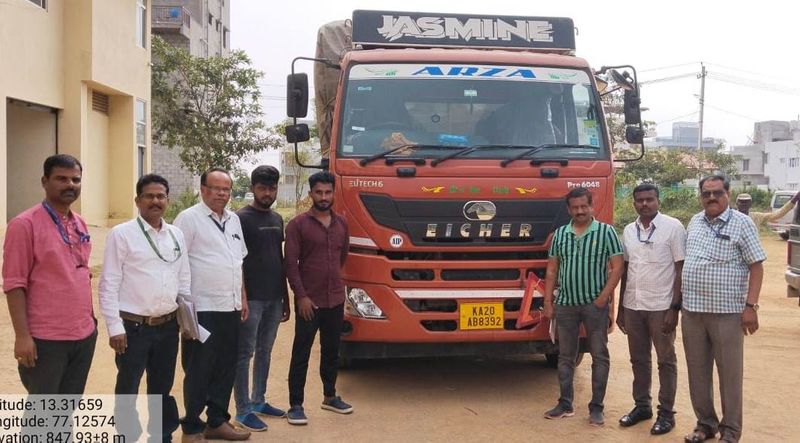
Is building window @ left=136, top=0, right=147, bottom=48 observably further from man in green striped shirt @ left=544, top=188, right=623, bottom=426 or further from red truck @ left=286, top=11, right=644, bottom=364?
man in green striped shirt @ left=544, top=188, right=623, bottom=426

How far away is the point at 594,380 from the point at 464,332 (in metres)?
0.97

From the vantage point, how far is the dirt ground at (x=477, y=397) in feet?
16.5

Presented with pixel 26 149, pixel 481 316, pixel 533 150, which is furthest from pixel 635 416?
pixel 26 149

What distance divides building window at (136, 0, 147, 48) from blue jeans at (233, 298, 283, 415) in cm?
1532

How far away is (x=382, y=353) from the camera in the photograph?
5.55 meters

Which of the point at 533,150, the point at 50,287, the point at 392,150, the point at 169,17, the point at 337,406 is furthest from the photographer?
the point at 169,17

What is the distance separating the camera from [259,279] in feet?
16.2

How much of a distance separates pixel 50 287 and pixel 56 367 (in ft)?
1.28

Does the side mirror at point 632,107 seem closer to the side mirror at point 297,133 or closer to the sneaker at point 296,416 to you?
the side mirror at point 297,133

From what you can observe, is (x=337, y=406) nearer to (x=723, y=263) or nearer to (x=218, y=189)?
(x=218, y=189)

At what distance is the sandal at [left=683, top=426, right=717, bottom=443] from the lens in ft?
15.6

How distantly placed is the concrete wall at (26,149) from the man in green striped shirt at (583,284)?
1279cm

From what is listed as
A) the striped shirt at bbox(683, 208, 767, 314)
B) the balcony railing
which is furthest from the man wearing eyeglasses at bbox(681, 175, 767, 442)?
the balcony railing

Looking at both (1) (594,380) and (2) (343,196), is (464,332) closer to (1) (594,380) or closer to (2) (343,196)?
(1) (594,380)
